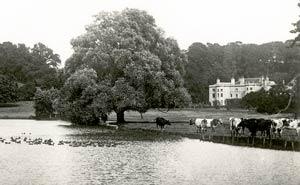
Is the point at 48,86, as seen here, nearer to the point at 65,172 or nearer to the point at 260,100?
the point at 260,100

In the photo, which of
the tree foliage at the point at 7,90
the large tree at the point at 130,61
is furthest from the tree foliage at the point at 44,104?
the large tree at the point at 130,61

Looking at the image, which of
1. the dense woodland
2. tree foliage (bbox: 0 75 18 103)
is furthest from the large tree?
tree foliage (bbox: 0 75 18 103)

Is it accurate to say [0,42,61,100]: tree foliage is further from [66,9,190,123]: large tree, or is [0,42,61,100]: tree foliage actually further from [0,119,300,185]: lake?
[0,119,300,185]: lake

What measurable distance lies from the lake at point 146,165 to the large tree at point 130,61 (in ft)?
87.9

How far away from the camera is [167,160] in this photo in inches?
957

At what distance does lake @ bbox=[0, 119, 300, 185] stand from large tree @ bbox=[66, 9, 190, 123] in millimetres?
26788

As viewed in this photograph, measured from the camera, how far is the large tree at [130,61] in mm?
58406

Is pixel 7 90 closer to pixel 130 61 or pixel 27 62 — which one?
pixel 27 62

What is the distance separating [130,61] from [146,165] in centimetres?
3800

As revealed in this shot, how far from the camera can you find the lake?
730 inches

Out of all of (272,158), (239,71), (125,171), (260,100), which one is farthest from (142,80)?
(239,71)

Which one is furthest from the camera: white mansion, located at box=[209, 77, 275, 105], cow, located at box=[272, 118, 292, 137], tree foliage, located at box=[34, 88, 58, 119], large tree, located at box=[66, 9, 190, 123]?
white mansion, located at box=[209, 77, 275, 105]

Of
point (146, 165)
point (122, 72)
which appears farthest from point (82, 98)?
point (146, 165)

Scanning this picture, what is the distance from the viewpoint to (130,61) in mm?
59688
